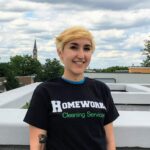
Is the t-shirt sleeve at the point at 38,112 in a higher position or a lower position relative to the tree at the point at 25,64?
higher

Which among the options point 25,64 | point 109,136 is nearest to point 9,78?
point 25,64

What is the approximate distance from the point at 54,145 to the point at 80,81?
1.36 feet

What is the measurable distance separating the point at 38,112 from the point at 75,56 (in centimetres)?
40

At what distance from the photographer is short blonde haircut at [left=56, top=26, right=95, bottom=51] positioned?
2.51 meters

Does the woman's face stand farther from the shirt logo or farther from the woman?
the shirt logo

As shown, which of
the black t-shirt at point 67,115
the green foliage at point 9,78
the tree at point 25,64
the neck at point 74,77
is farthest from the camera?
the tree at point 25,64

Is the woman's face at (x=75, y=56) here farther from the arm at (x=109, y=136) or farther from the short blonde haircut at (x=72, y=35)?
the arm at (x=109, y=136)

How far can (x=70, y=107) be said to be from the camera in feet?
8.11

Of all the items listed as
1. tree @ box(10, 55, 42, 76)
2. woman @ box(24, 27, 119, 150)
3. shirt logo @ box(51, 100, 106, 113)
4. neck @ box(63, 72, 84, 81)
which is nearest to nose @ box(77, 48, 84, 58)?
woman @ box(24, 27, 119, 150)

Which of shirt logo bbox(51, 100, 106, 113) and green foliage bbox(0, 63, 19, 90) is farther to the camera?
green foliage bbox(0, 63, 19, 90)

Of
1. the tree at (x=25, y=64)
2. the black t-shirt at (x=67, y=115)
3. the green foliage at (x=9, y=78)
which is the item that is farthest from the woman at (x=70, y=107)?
the tree at (x=25, y=64)

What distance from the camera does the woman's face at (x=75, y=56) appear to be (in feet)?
8.33

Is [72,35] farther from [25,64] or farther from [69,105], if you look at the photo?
[25,64]

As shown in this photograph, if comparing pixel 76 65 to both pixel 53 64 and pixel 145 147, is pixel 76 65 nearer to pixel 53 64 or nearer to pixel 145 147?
pixel 145 147
